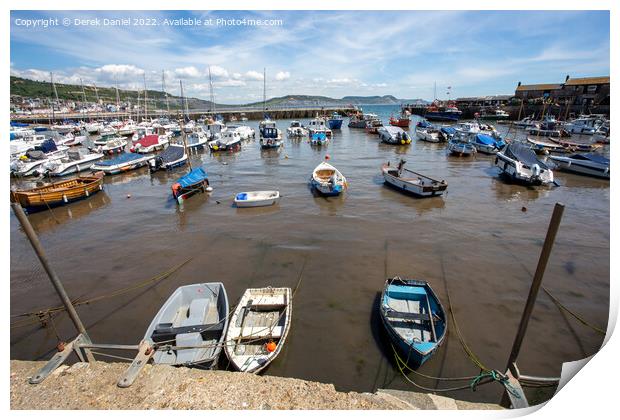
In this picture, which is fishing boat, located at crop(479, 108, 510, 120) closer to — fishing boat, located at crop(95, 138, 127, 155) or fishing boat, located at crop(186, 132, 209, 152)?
fishing boat, located at crop(186, 132, 209, 152)

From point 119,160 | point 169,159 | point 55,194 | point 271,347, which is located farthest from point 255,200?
point 119,160

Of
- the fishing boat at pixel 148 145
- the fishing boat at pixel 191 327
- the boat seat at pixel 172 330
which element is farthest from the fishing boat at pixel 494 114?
the boat seat at pixel 172 330

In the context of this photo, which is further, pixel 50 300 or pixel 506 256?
pixel 506 256

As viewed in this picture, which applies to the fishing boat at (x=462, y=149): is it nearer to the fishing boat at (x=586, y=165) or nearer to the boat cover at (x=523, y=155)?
the boat cover at (x=523, y=155)

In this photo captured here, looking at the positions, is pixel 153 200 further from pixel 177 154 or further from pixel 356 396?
pixel 356 396

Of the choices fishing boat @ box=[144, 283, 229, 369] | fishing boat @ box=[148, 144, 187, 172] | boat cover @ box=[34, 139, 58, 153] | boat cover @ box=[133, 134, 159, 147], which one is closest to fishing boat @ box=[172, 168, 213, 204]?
fishing boat @ box=[148, 144, 187, 172]

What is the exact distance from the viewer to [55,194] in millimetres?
22281

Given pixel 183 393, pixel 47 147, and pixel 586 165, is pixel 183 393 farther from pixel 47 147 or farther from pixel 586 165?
pixel 47 147

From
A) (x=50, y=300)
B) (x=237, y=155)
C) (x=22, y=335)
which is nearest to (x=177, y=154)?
(x=237, y=155)

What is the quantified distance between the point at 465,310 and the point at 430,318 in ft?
8.39

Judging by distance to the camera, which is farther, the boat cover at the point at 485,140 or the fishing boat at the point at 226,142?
the fishing boat at the point at 226,142

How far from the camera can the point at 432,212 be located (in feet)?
67.4

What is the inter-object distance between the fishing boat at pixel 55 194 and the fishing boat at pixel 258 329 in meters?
21.5

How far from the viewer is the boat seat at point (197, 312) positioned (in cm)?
941
